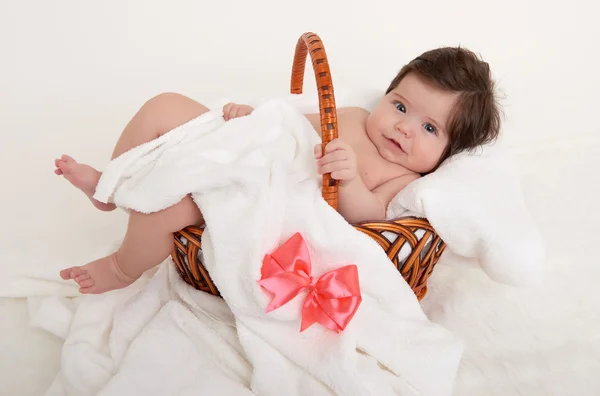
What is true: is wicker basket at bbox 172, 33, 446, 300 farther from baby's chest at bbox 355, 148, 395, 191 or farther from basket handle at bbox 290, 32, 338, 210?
baby's chest at bbox 355, 148, 395, 191

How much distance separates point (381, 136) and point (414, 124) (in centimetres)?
9

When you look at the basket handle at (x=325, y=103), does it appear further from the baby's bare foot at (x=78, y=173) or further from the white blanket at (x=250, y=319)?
the baby's bare foot at (x=78, y=173)

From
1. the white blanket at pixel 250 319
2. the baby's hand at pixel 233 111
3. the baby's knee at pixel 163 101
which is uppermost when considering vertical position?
the baby's knee at pixel 163 101

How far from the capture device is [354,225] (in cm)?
114

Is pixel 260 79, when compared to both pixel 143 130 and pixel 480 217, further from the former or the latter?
pixel 480 217

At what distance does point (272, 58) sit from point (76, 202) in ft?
3.17

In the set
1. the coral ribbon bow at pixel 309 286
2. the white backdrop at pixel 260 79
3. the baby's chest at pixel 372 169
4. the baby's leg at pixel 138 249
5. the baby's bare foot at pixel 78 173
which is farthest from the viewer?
the white backdrop at pixel 260 79

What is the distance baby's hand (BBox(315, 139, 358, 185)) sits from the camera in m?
1.09

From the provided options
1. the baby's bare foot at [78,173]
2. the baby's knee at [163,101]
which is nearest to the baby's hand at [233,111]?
the baby's knee at [163,101]

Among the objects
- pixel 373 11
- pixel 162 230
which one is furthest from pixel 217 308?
pixel 373 11

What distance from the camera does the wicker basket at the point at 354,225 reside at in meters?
1.10

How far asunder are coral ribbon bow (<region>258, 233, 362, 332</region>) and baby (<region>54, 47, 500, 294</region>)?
0.21 meters

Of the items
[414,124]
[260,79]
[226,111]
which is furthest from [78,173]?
[260,79]

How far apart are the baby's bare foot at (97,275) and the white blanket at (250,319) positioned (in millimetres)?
96
